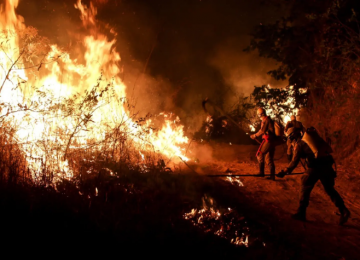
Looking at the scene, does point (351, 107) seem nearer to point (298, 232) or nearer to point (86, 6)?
point (298, 232)

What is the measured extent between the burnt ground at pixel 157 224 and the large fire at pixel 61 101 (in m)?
0.94

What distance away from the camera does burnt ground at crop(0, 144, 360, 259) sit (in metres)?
3.10

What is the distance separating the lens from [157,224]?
11.9 ft

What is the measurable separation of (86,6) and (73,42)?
5.29 feet

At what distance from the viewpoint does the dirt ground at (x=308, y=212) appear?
371 centimetres

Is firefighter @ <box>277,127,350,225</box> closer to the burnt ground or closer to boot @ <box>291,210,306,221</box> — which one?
boot @ <box>291,210,306,221</box>

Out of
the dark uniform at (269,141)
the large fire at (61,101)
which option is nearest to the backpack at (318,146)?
the dark uniform at (269,141)

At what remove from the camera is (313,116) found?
10.1m

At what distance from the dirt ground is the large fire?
2676mm

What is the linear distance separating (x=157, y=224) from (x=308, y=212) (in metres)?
3.44

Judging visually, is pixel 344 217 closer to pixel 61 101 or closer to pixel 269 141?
pixel 269 141

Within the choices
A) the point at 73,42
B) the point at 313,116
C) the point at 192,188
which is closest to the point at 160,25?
the point at 73,42

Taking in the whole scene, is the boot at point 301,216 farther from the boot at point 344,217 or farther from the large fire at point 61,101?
the large fire at point 61,101

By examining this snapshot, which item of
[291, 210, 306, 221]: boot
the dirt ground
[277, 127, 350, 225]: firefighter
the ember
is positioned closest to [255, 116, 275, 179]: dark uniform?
the dirt ground
